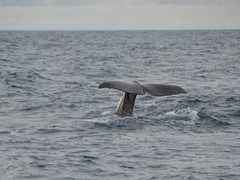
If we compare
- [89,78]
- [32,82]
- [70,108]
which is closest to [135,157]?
[70,108]

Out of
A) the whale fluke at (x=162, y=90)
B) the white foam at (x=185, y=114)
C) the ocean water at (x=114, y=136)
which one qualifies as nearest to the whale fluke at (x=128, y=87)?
the whale fluke at (x=162, y=90)

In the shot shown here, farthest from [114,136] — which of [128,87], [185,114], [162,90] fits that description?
[185,114]

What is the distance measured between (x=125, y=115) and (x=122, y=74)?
63.3ft

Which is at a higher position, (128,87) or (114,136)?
(128,87)

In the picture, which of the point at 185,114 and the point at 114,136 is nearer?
the point at 114,136

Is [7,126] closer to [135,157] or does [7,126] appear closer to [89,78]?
[135,157]

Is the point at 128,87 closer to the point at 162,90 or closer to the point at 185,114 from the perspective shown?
the point at 162,90

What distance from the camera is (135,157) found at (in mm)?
12719

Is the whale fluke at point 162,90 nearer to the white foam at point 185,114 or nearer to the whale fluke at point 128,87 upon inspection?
the whale fluke at point 128,87

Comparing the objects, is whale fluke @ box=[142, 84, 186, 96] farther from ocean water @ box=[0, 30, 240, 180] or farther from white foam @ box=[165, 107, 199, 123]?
white foam @ box=[165, 107, 199, 123]

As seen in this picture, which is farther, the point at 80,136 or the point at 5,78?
the point at 5,78

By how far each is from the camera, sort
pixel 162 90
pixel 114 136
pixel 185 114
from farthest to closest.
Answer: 1. pixel 185 114
2. pixel 114 136
3. pixel 162 90

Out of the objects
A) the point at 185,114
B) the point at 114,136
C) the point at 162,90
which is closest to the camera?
Answer: the point at 162,90

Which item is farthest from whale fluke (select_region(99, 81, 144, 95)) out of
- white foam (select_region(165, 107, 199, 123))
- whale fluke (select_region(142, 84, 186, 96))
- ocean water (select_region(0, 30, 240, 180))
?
white foam (select_region(165, 107, 199, 123))
